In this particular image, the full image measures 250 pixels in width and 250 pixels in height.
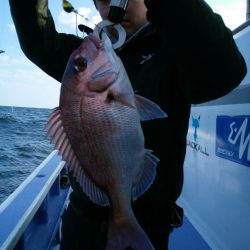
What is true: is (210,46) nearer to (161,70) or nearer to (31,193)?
(161,70)

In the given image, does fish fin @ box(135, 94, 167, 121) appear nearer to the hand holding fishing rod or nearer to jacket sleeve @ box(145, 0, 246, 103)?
jacket sleeve @ box(145, 0, 246, 103)

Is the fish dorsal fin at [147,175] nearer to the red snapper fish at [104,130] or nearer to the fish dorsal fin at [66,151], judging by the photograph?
the red snapper fish at [104,130]

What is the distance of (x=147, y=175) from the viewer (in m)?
1.27

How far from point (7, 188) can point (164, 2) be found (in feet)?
33.7

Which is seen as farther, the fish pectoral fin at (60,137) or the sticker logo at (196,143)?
the sticker logo at (196,143)

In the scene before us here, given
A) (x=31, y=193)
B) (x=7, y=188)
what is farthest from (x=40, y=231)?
(x=7, y=188)

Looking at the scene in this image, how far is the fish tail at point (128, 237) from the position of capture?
1208 mm

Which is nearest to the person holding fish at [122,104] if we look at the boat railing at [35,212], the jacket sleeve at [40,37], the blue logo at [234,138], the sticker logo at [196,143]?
the jacket sleeve at [40,37]

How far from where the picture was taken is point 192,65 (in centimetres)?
124

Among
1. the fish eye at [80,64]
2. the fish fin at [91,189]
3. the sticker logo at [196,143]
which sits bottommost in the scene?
the sticker logo at [196,143]

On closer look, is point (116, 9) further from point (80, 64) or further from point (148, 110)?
point (148, 110)

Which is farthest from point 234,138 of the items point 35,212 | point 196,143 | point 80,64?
point 35,212

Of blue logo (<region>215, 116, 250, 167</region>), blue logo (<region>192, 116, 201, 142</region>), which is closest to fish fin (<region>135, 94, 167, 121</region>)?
blue logo (<region>215, 116, 250, 167</region>)

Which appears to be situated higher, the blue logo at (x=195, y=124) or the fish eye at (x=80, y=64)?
the fish eye at (x=80, y=64)
